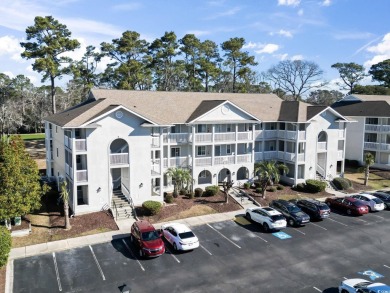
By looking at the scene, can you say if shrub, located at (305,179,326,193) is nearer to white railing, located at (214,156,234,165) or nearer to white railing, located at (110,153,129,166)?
white railing, located at (214,156,234,165)

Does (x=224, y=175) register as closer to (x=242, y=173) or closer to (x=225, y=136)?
(x=242, y=173)

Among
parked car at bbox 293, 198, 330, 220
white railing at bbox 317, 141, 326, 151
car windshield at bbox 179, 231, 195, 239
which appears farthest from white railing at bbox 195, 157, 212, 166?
white railing at bbox 317, 141, 326, 151

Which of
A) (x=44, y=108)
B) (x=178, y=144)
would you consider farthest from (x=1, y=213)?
(x=44, y=108)

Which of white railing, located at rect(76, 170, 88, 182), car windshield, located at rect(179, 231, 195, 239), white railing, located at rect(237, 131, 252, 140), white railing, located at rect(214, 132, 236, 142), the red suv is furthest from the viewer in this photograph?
white railing, located at rect(237, 131, 252, 140)

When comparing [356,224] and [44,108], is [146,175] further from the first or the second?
[44,108]

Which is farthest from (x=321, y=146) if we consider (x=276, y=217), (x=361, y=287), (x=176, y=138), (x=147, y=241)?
(x=147, y=241)
